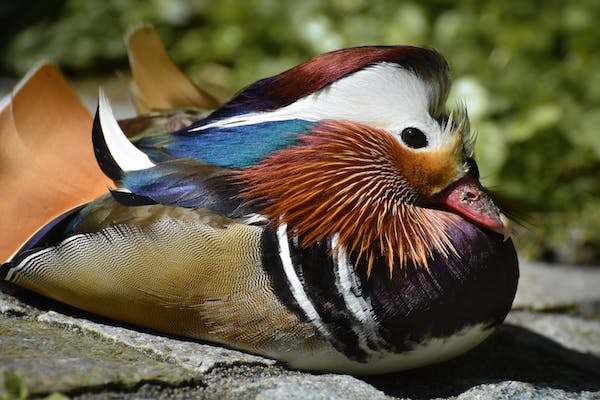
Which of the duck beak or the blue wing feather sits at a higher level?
the blue wing feather

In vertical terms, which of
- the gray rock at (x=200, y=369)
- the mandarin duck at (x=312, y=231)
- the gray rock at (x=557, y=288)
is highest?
the mandarin duck at (x=312, y=231)

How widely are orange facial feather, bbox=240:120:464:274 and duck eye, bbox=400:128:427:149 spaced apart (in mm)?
20

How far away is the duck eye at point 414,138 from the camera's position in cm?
216

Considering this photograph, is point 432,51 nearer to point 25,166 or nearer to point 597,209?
point 25,166

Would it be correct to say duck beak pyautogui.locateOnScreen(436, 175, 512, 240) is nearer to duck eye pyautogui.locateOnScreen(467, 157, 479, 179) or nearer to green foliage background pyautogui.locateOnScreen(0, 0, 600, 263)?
duck eye pyautogui.locateOnScreen(467, 157, 479, 179)

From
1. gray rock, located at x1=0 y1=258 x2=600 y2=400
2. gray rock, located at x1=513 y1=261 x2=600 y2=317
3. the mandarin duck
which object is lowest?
gray rock, located at x1=513 y1=261 x2=600 y2=317

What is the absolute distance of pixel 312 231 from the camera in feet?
6.86

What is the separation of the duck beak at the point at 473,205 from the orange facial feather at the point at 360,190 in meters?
0.03

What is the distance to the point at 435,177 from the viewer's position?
217 centimetres

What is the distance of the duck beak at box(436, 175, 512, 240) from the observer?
217 cm

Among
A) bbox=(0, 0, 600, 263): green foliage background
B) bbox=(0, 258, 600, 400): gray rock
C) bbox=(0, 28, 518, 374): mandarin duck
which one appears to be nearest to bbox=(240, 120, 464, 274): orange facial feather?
bbox=(0, 28, 518, 374): mandarin duck

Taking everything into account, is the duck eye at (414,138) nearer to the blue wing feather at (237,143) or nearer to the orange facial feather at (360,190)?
the orange facial feather at (360,190)

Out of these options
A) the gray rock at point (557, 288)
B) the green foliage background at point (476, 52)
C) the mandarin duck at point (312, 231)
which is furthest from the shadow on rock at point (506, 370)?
the green foliage background at point (476, 52)

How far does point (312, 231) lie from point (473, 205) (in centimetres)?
42
